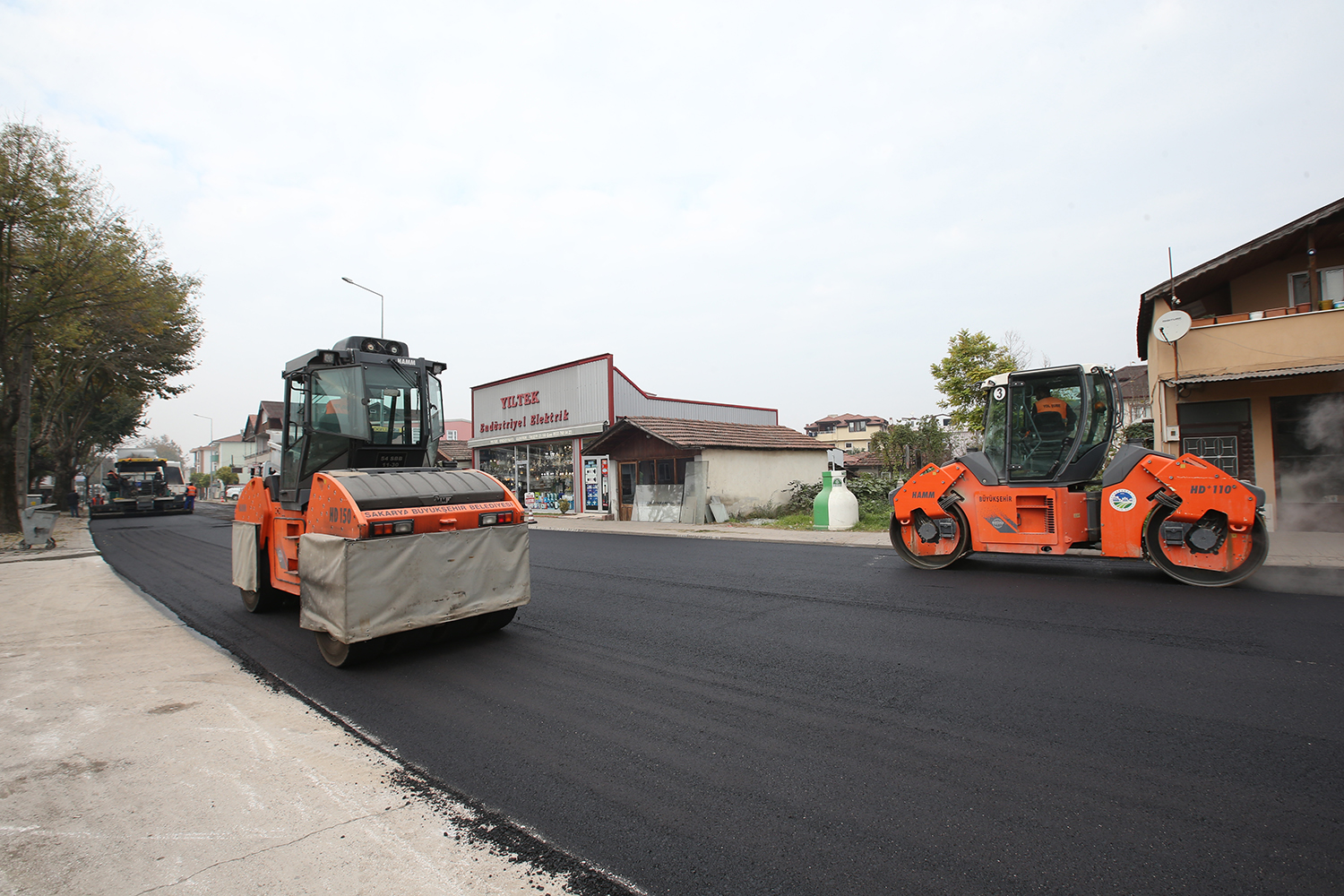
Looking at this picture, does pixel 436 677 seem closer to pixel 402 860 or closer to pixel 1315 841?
pixel 402 860

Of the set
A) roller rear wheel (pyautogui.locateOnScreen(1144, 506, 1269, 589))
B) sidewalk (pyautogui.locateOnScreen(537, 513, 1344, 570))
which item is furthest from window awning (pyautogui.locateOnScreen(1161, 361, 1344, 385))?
roller rear wheel (pyautogui.locateOnScreen(1144, 506, 1269, 589))

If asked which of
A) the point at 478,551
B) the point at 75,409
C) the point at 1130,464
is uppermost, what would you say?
the point at 75,409

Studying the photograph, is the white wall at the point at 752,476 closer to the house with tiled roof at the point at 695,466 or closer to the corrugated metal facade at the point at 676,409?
the house with tiled roof at the point at 695,466

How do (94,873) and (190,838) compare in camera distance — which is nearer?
(94,873)

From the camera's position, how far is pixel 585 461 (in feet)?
88.6

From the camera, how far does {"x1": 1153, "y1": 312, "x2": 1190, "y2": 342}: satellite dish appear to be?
12375 mm

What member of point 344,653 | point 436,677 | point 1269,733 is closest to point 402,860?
point 436,677

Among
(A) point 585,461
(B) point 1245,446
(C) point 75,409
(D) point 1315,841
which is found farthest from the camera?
(C) point 75,409

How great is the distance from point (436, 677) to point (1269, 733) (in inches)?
217

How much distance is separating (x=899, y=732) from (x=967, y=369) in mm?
30870

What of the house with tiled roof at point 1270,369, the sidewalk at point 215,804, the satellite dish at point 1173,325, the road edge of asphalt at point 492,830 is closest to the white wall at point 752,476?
the house with tiled roof at point 1270,369

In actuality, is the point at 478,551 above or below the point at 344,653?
above

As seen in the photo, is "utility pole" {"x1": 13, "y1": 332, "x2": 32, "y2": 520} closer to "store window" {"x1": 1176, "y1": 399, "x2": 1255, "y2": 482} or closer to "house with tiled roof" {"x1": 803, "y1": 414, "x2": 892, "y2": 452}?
"store window" {"x1": 1176, "y1": 399, "x2": 1255, "y2": 482}

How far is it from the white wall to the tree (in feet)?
35.1
